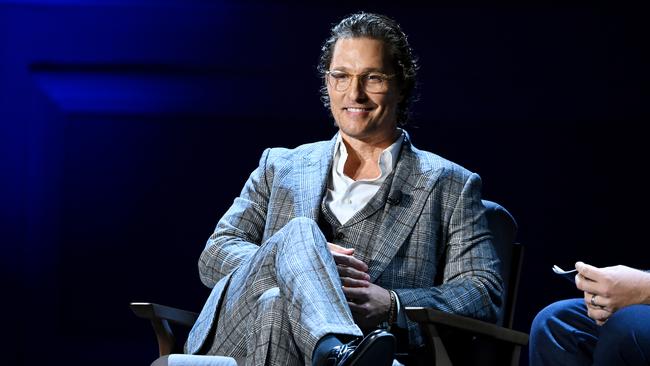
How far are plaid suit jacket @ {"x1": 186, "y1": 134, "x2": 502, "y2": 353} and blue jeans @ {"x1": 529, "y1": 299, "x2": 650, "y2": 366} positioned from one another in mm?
235

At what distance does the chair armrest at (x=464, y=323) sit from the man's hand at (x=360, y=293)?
18 cm

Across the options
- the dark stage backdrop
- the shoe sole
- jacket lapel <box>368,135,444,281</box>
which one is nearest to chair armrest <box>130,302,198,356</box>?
jacket lapel <box>368,135,444,281</box>

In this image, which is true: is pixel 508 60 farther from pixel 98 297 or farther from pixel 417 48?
pixel 98 297

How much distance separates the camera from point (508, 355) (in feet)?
9.30

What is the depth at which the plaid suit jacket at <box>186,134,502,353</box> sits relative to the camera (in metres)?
3.02

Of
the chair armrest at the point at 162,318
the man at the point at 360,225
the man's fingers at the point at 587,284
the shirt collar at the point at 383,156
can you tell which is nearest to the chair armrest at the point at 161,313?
the chair armrest at the point at 162,318

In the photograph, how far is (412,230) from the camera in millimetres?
3100

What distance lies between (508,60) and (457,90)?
220 millimetres

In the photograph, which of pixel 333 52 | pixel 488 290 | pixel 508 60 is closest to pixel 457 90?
pixel 508 60

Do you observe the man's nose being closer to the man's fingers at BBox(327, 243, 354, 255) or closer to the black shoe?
the man's fingers at BBox(327, 243, 354, 255)

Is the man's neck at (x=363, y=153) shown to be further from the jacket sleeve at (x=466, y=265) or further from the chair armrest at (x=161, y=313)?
the chair armrest at (x=161, y=313)

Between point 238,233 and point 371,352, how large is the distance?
979 mm

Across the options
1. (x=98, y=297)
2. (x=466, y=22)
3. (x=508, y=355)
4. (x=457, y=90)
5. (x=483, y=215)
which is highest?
(x=466, y=22)

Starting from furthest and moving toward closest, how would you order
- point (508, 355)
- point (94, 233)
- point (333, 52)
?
1. point (94, 233)
2. point (333, 52)
3. point (508, 355)
